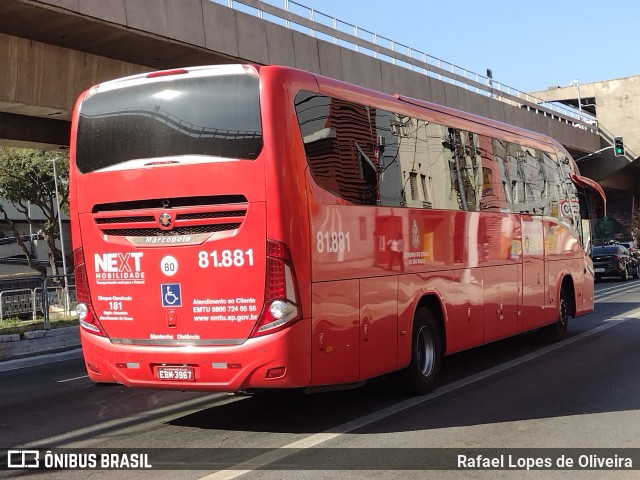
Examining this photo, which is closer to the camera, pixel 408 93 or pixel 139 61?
pixel 139 61

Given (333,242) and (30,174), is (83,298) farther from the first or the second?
(30,174)

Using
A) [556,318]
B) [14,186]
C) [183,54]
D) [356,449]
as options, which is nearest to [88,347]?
[356,449]

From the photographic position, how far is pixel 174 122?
23.1ft

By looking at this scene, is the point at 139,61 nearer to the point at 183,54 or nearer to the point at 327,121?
the point at 183,54

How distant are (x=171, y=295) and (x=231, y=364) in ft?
2.85

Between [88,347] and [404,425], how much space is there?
10.2ft

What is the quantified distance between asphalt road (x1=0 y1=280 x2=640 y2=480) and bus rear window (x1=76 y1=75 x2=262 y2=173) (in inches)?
99.4

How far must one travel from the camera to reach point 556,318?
13.1 meters

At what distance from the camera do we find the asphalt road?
594 cm

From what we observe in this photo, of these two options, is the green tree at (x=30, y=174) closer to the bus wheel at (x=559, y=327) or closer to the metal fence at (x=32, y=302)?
the metal fence at (x=32, y=302)

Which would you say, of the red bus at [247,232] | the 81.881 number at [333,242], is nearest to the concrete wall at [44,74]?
the red bus at [247,232]

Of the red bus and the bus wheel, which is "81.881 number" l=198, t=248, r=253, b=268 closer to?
the red bus

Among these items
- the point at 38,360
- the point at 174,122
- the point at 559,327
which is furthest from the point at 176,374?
the point at 38,360

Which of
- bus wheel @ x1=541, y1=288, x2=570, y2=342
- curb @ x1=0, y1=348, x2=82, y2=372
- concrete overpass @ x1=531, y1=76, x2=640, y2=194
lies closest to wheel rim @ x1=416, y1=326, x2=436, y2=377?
bus wheel @ x1=541, y1=288, x2=570, y2=342
